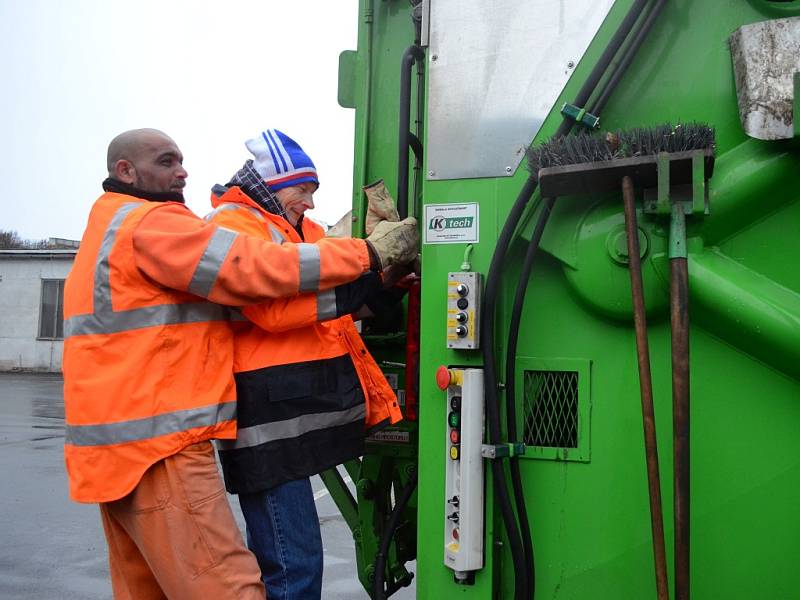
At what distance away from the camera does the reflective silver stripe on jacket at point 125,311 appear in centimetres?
206

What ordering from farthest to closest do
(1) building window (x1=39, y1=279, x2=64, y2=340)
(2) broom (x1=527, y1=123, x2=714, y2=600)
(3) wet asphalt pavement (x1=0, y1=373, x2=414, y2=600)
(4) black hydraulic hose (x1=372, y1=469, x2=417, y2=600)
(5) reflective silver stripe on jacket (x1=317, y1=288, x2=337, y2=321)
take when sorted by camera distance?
1. (1) building window (x1=39, y1=279, x2=64, y2=340)
2. (3) wet asphalt pavement (x1=0, y1=373, x2=414, y2=600)
3. (4) black hydraulic hose (x1=372, y1=469, x2=417, y2=600)
4. (5) reflective silver stripe on jacket (x1=317, y1=288, x2=337, y2=321)
5. (2) broom (x1=527, y1=123, x2=714, y2=600)

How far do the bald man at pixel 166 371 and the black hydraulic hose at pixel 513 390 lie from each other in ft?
1.61

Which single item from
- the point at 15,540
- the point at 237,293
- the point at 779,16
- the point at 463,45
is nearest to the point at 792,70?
the point at 779,16

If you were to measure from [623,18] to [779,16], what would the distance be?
379mm

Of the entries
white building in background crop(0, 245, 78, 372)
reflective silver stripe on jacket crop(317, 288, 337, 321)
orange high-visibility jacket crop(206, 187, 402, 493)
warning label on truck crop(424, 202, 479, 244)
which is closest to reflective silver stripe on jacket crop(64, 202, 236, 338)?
orange high-visibility jacket crop(206, 187, 402, 493)

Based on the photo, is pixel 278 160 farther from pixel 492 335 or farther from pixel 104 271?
pixel 492 335

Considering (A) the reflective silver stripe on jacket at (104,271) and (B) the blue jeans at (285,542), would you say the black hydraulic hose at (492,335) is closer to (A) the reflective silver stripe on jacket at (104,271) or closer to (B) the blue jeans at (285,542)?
(B) the blue jeans at (285,542)

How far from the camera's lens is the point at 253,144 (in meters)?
2.39

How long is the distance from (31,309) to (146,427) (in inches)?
842

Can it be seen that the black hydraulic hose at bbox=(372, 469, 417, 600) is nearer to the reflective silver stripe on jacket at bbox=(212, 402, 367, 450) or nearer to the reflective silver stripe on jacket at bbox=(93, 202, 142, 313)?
the reflective silver stripe on jacket at bbox=(212, 402, 367, 450)

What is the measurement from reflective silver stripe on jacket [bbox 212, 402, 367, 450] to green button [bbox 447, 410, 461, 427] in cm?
34

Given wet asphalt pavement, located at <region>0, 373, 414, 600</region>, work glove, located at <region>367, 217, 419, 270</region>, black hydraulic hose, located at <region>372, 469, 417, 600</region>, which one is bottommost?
wet asphalt pavement, located at <region>0, 373, 414, 600</region>

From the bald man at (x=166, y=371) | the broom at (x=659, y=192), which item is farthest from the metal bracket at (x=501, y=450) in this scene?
the bald man at (x=166, y=371)

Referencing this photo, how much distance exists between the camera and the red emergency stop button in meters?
2.13
